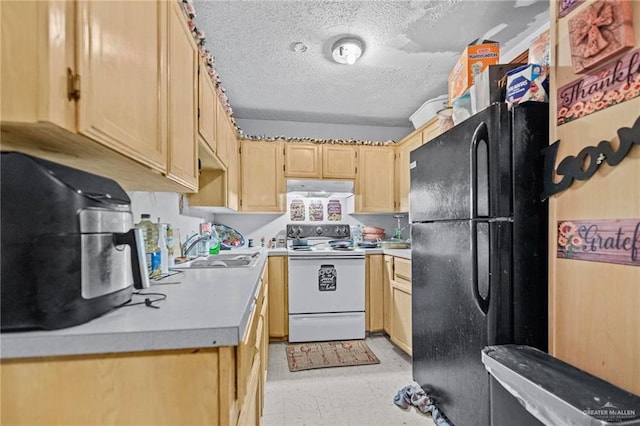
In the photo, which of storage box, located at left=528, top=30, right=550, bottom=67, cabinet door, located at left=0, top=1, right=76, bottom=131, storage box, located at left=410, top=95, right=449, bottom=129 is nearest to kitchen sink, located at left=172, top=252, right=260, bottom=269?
cabinet door, located at left=0, top=1, right=76, bottom=131

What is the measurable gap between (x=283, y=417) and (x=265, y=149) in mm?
2550

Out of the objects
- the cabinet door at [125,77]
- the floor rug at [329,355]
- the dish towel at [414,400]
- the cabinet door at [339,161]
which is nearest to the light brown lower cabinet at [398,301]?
the floor rug at [329,355]

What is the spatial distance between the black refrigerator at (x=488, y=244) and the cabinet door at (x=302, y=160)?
2.03 m

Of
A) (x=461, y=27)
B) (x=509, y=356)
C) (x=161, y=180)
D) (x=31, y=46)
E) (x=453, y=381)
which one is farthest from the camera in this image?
(x=461, y=27)

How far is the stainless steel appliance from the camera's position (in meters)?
2.78

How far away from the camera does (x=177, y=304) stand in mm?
875

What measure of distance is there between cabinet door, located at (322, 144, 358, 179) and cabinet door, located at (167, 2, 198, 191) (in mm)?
2049

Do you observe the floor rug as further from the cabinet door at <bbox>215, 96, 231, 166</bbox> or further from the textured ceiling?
the textured ceiling

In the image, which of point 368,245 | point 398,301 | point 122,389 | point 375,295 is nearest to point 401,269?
point 398,301

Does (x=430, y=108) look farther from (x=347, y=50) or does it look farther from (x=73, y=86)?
(x=73, y=86)

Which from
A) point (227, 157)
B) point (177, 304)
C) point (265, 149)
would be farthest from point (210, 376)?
point (265, 149)

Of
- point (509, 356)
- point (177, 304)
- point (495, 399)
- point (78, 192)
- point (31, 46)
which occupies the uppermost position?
point (31, 46)

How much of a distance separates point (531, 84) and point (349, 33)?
128 cm

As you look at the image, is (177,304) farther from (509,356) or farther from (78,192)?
(509,356)
